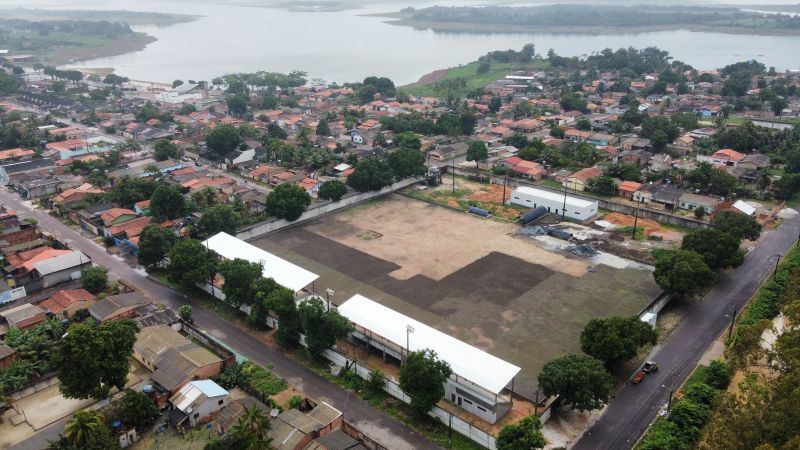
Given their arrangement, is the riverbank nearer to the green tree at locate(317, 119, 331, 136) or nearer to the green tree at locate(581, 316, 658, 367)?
the green tree at locate(317, 119, 331, 136)

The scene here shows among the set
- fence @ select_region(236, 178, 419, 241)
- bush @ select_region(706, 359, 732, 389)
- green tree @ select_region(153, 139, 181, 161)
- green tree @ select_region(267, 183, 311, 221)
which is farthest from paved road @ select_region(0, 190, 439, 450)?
green tree @ select_region(153, 139, 181, 161)

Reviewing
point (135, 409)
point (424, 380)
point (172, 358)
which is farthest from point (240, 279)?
point (424, 380)

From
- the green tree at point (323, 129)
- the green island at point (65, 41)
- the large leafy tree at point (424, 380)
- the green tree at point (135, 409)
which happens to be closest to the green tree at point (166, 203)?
the green tree at point (135, 409)

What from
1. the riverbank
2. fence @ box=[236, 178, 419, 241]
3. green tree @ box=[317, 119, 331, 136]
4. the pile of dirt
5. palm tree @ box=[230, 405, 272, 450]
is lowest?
the pile of dirt

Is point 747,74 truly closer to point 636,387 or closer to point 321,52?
point 636,387

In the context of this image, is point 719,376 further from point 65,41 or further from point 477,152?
point 65,41

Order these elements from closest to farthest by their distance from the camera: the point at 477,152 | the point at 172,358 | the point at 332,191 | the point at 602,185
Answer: the point at 172,358
the point at 332,191
the point at 602,185
the point at 477,152

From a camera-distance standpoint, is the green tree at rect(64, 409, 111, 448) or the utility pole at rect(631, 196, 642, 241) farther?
the utility pole at rect(631, 196, 642, 241)
